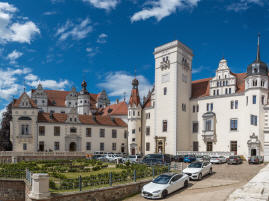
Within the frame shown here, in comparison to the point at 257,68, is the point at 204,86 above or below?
below

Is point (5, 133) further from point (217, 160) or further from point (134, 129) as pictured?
point (217, 160)

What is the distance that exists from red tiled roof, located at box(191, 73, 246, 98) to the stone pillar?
4180 cm

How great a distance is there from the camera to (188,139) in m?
56.8

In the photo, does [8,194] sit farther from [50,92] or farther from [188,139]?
[50,92]

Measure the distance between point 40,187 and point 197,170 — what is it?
49.9ft

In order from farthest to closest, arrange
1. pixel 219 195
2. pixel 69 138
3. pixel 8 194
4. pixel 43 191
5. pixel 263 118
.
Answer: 1. pixel 69 138
2. pixel 263 118
3. pixel 8 194
4. pixel 219 195
5. pixel 43 191

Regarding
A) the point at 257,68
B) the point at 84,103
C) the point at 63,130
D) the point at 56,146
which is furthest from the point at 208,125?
the point at 84,103

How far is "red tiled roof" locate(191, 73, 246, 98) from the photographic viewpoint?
51.6m

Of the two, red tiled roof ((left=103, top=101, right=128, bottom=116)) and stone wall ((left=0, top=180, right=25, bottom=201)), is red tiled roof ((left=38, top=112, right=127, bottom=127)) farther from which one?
stone wall ((left=0, top=180, right=25, bottom=201))

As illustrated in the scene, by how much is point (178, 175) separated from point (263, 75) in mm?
31798

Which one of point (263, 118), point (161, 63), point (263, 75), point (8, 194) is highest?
point (161, 63)

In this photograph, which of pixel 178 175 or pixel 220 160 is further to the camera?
pixel 220 160

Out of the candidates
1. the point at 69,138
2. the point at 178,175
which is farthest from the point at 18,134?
the point at 178,175

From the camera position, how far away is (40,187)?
17.4 metres
